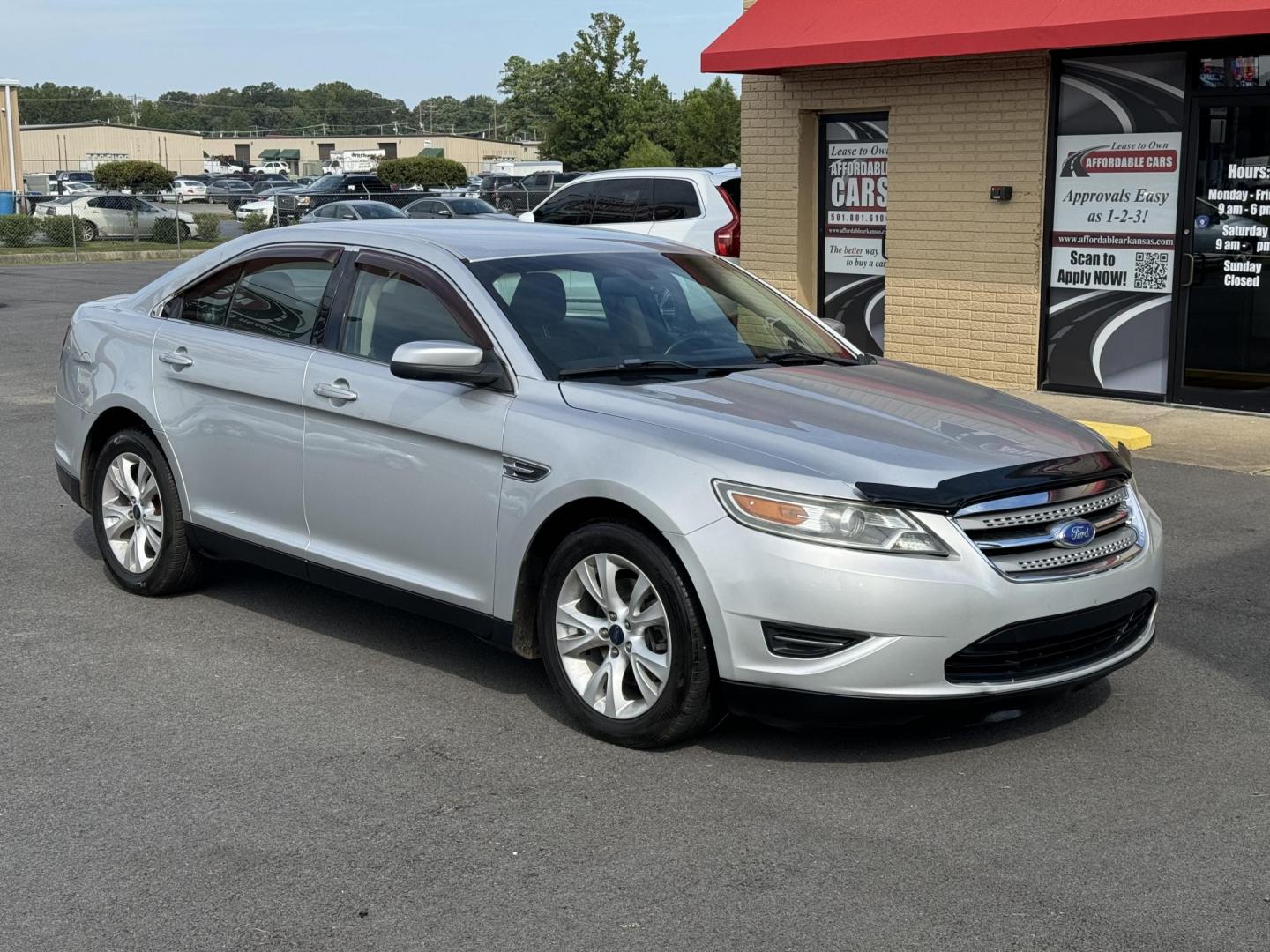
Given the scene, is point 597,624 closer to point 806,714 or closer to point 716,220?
point 806,714

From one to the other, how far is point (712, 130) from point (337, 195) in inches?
632

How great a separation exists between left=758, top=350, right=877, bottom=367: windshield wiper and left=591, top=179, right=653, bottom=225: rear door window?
10763mm

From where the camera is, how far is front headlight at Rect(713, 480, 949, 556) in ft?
14.8

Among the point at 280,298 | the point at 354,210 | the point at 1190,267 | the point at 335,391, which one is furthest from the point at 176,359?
the point at 354,210

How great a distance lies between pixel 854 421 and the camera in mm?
5020

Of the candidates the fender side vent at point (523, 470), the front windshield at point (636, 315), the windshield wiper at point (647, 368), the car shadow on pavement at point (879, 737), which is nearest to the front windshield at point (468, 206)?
the front windshield at point (636, 315)

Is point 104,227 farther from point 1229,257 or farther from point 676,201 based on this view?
point 1229,257

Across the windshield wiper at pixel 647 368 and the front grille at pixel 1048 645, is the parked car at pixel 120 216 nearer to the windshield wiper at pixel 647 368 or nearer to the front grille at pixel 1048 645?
the windshield wiper at pixel 647 368

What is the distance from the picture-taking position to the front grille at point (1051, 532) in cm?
460

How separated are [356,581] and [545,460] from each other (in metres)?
1.13

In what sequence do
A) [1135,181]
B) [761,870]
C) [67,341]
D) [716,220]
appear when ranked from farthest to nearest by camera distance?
[716,220], [1135,181], [67,341], [761,870]

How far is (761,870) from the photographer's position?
13.4 feet

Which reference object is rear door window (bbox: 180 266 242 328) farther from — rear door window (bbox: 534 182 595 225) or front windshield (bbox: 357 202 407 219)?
front windshield (bbox: 357 202 407 219)

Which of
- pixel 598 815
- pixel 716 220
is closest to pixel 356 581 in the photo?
pixel 598 815
